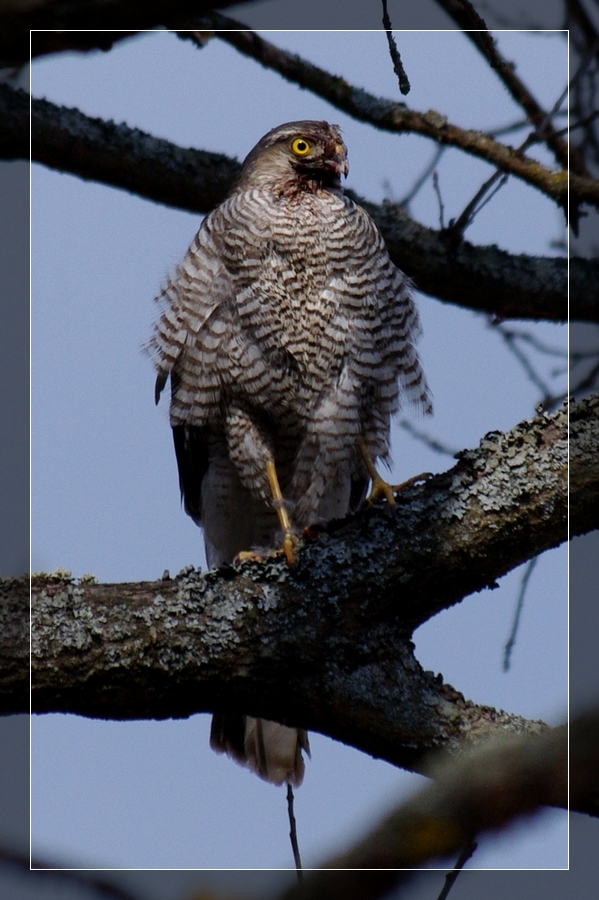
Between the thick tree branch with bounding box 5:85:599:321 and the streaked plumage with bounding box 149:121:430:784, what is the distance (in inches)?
9.2

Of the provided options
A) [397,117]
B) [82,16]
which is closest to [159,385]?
[397,117]

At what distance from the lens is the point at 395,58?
347 centimetres

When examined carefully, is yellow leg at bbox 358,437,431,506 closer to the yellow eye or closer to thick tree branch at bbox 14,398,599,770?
thick tree branch at bbox 14,398,599,770

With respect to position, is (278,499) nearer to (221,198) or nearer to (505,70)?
(221,198)

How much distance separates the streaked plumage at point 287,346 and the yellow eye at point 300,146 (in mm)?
33

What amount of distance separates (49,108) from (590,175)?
2590mm

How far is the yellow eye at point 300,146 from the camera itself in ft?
14.9

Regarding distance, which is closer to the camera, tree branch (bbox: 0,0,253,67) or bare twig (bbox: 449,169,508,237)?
tree branch (bbox: 0,0,253,67)

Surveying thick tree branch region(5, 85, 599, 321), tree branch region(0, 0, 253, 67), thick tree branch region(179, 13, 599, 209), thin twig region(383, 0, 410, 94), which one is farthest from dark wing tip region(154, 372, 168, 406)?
tree branch region(0, 0, 253, 67)

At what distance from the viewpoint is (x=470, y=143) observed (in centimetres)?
450

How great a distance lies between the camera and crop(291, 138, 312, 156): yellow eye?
4.55 metres

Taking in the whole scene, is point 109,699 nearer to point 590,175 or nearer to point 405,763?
point 405,763

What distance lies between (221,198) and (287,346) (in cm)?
98

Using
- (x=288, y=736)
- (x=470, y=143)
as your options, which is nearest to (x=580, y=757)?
(x=288, y=736)
